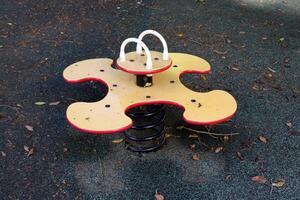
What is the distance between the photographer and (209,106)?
2.62m

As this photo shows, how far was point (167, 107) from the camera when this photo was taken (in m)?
3.31

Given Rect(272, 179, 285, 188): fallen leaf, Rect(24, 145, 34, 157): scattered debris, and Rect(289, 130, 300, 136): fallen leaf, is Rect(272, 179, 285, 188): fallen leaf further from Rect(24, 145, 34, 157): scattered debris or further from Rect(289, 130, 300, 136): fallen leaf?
Rect(24, 145, 34, 157): scattered debris

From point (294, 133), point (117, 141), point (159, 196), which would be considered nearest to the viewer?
point (159, 196)

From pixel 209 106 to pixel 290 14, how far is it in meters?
2.97

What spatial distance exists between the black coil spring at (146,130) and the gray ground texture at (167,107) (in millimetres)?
63

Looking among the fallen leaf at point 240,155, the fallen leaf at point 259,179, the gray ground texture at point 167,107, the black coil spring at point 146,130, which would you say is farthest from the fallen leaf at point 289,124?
the black coil spring at point 146,130

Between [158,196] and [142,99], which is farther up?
[142,99]

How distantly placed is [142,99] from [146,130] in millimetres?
429

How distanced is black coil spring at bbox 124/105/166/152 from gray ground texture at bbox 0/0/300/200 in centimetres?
6

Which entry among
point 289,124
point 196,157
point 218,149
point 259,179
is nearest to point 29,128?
point 196,157

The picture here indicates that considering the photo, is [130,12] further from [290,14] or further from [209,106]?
[209,106]

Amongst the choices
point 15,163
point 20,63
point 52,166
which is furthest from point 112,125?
point 20,63

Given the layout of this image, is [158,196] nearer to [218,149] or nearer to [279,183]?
[218,149]

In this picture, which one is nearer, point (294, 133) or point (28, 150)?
point (28, 150)
